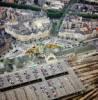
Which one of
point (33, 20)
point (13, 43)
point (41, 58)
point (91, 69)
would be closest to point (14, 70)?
point (41, 58)

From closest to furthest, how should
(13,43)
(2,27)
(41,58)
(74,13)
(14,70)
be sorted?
(14,70)
(41,58)
(13,43)
(2,27)
(74,13)

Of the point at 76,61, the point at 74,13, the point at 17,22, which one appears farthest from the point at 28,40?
the point at 74,13

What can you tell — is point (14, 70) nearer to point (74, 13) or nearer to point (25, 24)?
point (25, 24)

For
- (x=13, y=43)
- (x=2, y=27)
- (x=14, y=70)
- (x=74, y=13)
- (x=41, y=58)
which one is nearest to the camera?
(x=14, y=70)

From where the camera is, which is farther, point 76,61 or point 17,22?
point 17,22

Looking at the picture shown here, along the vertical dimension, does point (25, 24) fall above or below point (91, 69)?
above

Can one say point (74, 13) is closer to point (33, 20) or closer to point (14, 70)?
point (33, 20)
